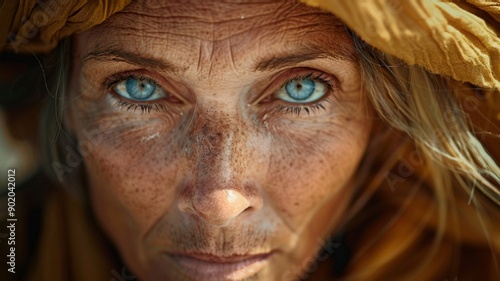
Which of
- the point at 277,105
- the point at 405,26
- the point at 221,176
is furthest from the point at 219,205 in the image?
the point at 405,26

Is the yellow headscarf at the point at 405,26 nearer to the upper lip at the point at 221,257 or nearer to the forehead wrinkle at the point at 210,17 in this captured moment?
the forehead wrinkle at the point at 210,17

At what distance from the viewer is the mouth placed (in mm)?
1601

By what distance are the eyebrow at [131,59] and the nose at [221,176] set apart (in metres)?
0.15

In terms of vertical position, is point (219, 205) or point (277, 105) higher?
point (277, 105)

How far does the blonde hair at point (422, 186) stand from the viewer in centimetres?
157

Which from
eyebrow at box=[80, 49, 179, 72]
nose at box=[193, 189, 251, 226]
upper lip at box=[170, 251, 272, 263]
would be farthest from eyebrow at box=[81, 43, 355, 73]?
upper lip at box=[170, 251, 272, 263]

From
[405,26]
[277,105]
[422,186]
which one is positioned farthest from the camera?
[422,186]

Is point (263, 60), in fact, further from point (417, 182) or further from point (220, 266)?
point (417, 182)

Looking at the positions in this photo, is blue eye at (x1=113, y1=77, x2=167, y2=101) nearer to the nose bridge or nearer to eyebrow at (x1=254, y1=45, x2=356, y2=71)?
the nose bridge

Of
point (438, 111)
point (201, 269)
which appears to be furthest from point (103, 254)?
point (438, 111)

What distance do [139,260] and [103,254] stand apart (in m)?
0.21

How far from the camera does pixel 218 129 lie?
1.50 metres

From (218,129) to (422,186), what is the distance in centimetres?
64

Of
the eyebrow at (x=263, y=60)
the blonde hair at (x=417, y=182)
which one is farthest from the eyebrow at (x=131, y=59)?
the blonde hair at (x=417, y=182)
